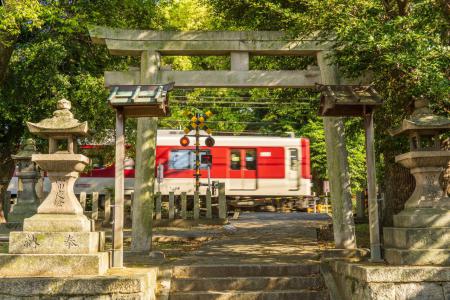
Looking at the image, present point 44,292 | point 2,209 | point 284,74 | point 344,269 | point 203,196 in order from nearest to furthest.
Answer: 1. point 44,292
2. point 344,269
3. point 284,74
4. point 2,209
5. point 203,196

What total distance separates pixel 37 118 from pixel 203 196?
851cm

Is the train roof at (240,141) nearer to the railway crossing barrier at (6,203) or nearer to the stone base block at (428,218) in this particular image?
the railway crossing barrier at (6,203)

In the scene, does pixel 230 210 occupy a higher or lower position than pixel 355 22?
lower

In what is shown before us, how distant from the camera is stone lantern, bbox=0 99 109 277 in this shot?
19.7ft

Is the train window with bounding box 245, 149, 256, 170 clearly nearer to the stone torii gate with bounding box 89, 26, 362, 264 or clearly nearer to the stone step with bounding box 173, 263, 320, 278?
the stone torii gate with bounding box 89, 26, 362, 264

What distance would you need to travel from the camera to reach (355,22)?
23.8ft

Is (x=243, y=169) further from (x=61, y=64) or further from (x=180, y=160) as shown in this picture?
(x=61, y=64)

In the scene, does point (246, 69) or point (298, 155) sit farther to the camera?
point (298, 155)

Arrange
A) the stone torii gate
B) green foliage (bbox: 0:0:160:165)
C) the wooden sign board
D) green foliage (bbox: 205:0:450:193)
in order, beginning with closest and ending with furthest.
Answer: green foliage (bbox: 205:0:450:193), the wooden sign board, the stone torii gate, green foliage (bbox: 0:0:160:165)

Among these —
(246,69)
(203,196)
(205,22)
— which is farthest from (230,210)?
(246,69)

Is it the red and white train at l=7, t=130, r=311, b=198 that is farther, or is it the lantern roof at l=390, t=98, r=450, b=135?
the red and white train at l=7, t=130, r=311, b=198

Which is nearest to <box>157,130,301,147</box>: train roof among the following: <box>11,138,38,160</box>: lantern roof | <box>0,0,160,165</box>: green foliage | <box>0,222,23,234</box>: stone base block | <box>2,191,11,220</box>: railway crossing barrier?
<box>0,0,160,165</box>: green foliage

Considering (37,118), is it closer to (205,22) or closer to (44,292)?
(44,292)

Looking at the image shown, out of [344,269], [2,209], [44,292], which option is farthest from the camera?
[2,209]
